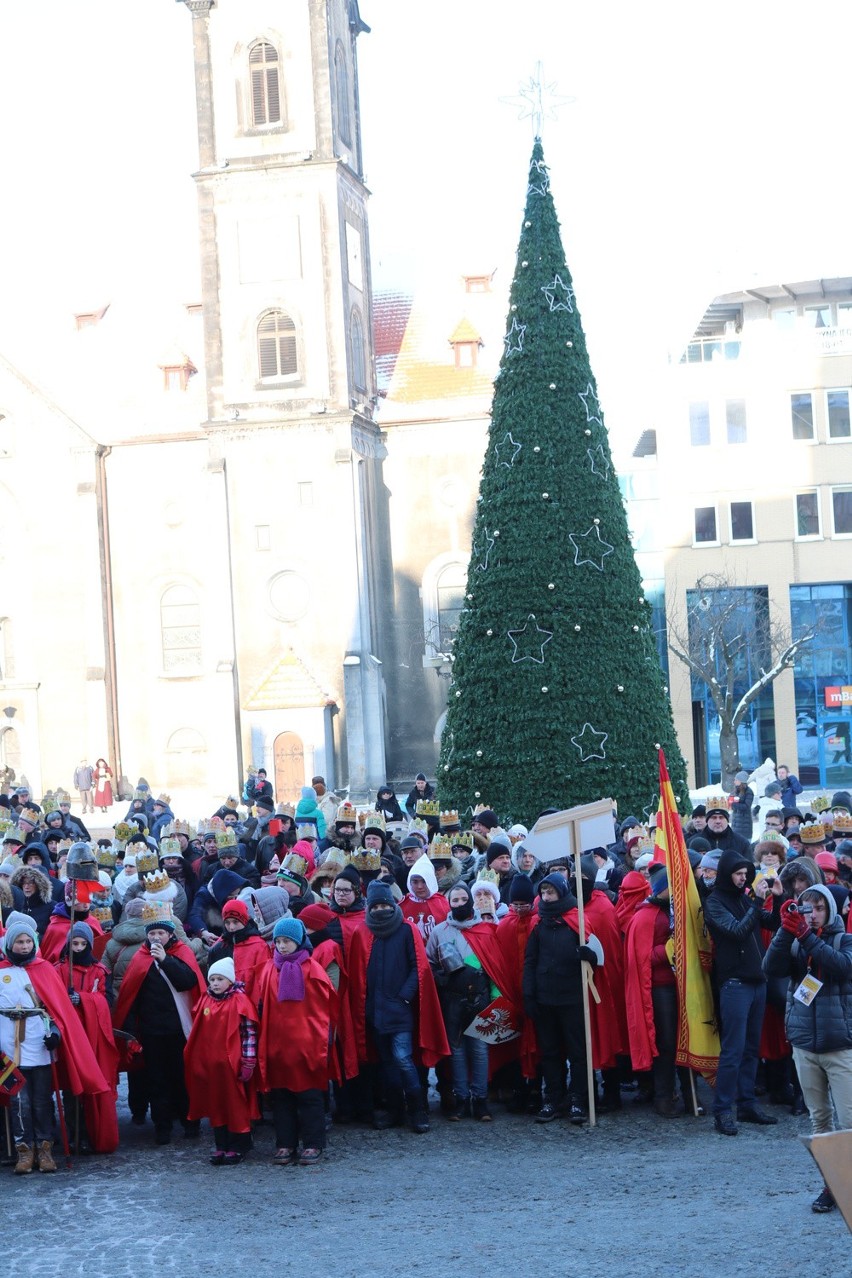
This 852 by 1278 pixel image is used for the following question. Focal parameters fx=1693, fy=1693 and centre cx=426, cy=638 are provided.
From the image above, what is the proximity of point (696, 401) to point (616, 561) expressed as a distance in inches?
1037

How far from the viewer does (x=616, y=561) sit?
2022 cm

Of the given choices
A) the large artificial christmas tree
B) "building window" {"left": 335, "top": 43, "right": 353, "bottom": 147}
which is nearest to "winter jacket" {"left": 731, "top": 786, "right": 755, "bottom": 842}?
the large artificial christmas tree

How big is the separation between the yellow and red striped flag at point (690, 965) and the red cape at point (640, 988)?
0.70 ft

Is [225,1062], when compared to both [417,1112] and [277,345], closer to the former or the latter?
[417,1112]

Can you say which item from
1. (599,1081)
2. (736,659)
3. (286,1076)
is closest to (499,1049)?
(599,1081)

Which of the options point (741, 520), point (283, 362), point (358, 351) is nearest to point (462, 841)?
point (741, 520)

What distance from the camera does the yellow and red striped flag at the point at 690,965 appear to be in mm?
11477

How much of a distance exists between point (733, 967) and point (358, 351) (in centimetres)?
3737

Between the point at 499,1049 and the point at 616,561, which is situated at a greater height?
the point at 616,561

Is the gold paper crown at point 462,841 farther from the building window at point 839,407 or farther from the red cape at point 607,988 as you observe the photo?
the building window at point 839,407

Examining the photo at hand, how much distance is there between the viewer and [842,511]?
45.2m

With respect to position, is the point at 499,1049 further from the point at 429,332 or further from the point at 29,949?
the point at 429,332

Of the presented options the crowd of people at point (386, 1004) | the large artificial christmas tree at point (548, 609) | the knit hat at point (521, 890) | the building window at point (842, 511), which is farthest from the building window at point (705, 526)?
the knit hat at point (521, 890)

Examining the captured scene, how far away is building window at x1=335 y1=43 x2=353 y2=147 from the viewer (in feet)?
153
